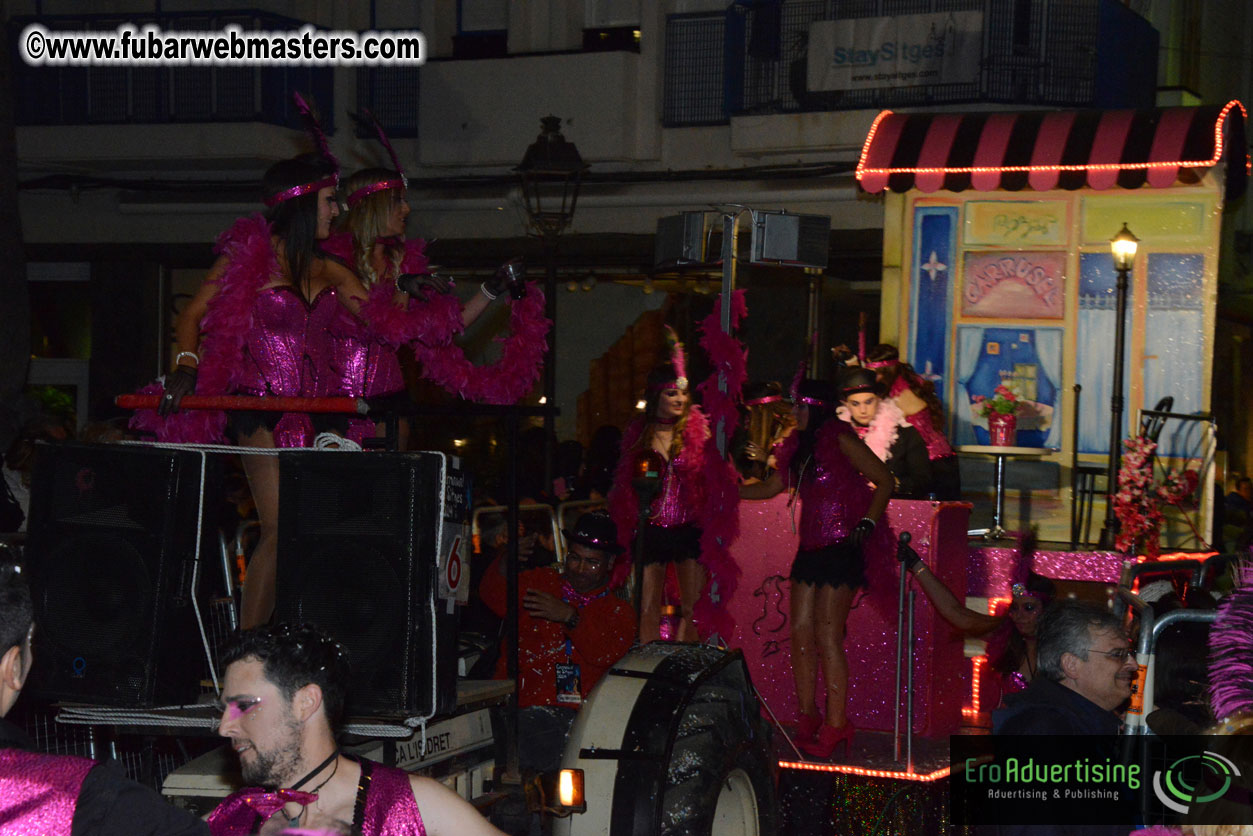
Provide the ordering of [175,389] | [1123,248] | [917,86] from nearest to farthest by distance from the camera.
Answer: [175,389] < [1123,248] < [917,86]

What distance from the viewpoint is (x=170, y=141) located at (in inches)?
596

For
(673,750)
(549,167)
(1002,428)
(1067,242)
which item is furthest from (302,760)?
(1067,242)

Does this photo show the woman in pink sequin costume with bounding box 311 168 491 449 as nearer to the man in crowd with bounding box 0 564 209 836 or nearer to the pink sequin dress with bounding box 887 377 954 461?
the man in crowd with bounding box 0 564 209 836

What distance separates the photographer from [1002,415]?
35.4ft

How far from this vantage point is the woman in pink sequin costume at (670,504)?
7.21 meters

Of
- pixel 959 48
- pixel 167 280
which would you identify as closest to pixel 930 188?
pixel 959 48

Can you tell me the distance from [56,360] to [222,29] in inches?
181

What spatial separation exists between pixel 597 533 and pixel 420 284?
2089 millimetres

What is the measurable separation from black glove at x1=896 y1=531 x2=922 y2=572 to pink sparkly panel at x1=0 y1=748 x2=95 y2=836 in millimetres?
4454

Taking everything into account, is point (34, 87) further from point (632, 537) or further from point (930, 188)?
point (632, 537)

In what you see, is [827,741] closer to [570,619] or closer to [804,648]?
[804,648]

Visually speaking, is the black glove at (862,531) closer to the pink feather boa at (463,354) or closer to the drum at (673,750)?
the drum at (673,750)

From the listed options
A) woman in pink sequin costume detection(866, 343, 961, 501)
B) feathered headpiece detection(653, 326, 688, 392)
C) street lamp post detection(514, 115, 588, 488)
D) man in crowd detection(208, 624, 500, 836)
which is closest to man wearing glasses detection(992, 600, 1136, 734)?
man in crowd detection(208, 624, 500, 836)

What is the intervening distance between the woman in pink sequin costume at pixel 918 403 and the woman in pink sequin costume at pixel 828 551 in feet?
9.52
